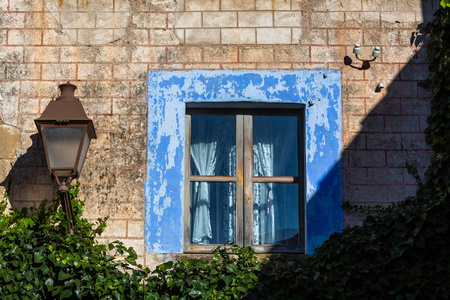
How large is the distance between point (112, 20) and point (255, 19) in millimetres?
1138

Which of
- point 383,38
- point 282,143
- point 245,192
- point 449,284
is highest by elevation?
point 383,38

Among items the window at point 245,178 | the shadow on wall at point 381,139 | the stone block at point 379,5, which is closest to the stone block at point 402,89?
the shadow on wall at point 381,139

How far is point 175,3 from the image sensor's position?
17.7 ft

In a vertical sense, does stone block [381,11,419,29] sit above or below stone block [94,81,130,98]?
above

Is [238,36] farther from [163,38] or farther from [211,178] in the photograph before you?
[211,178]

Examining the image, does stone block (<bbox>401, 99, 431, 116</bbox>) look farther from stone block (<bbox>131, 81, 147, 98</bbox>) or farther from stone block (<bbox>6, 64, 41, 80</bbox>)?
stone block (<bbox>6, 64, 41, 80</bbox>)

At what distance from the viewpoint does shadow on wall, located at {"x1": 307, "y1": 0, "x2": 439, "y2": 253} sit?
199 inches

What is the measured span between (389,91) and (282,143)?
0.92m

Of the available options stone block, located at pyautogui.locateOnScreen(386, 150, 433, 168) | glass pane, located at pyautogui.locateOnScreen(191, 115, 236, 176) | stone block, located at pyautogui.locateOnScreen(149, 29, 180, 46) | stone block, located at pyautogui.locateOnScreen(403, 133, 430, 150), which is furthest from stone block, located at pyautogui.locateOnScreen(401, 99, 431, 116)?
stone block, located at pyautogui.locateOnScreen(149, 29, 180, 46)

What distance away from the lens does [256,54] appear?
5.29 metres

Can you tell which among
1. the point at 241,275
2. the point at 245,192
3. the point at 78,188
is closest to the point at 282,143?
the point at 245,192

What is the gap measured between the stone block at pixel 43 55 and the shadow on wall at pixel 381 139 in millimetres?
2270

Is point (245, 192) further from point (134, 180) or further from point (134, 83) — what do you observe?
point (134, 83)

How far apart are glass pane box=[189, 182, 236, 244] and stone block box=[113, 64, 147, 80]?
0.94 m
